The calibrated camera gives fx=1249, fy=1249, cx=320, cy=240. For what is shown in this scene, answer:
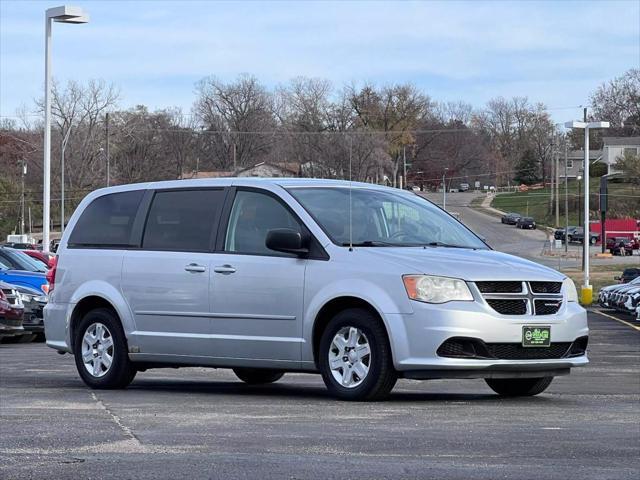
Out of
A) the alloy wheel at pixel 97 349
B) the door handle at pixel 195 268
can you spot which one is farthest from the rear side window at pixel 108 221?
the door handle at pixel 195 268

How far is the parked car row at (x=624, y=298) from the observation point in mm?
32219

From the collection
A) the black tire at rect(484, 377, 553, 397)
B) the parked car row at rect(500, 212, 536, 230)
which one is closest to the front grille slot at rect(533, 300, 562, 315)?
the black tire at rect(484, 377, 553, 397)

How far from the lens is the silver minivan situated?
972cm

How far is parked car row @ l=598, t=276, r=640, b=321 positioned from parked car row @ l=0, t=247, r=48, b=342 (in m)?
14.3

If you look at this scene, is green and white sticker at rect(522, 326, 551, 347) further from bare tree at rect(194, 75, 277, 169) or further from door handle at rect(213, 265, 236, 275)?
bare tree at rect(194, 75, 277, 169)

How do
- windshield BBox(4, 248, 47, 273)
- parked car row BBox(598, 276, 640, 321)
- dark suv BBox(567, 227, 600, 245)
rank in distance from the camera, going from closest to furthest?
windshield BBox(4, 248, 47, 273) < parked car row BBox(598, 276, 640, 321) < dark suv BBox(567, 227, 600, 245)

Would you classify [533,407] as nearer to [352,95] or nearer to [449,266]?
[449,266]

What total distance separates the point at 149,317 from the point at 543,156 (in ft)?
439

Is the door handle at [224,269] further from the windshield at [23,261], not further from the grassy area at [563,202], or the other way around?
the grassy area at [563,202]

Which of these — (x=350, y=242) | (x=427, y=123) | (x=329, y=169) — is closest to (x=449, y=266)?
(x=350, y=242)

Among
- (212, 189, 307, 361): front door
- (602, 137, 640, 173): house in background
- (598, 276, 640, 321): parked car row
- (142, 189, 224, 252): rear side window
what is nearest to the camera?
(212, 189, 307, 361): front door

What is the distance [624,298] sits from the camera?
33.6 meters

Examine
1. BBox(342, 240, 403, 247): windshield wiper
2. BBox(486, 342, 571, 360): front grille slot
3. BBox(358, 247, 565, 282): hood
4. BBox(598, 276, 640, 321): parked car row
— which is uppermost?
BBox(342, 240, 403, 247): windshield wiper

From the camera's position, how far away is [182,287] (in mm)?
11070
